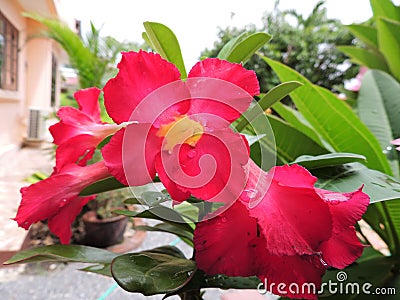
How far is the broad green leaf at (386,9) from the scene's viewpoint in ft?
3.16

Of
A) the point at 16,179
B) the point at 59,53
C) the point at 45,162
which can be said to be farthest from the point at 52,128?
the point at 59,53

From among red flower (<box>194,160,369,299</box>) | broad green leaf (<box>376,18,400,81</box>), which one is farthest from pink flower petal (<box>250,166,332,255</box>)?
broad green leaf (<box>376,18,400,81</box>)

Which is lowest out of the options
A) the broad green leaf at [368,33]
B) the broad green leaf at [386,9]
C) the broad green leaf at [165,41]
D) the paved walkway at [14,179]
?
the paved walkway at [14,179]

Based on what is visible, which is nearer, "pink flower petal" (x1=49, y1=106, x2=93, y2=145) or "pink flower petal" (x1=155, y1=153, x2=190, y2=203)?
"pink flower petal" (x1=155, y1=153, x2=190, y2=203)

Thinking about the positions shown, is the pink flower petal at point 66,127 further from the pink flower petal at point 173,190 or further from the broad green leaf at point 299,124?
the broad green leaf at point 299,124

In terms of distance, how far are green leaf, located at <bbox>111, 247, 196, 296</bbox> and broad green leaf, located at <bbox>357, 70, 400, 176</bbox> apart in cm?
36

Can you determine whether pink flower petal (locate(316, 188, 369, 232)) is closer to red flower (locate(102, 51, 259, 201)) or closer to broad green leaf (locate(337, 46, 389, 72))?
red flower (locate(102, 51, 259, 201))

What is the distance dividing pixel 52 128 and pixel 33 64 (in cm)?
698

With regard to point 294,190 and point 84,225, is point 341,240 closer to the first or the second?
point 294,190

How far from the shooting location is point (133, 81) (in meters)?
0.26

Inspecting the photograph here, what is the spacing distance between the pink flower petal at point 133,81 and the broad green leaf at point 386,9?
91cm

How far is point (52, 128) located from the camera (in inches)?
14.0

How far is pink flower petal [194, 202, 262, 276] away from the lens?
260 mm

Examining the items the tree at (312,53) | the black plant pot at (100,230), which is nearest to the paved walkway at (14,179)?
the black plant pot at (100,230)
